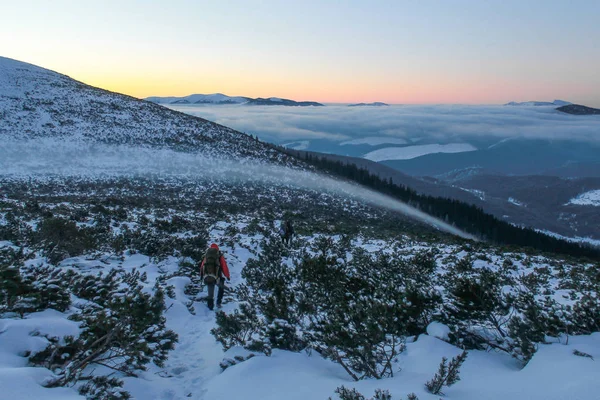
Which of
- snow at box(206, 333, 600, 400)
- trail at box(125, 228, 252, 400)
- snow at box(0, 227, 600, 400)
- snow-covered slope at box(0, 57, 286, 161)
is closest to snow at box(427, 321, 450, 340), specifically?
snow at box(0, 227, 600, 400)

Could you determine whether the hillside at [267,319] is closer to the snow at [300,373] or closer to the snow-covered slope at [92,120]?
→ the snow at [300,373]

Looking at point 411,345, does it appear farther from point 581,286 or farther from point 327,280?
point 581,286

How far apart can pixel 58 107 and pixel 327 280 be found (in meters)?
64.0

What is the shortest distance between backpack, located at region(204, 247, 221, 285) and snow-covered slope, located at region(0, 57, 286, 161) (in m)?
47.6

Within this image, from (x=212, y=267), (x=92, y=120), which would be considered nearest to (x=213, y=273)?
(x=212, y=267)

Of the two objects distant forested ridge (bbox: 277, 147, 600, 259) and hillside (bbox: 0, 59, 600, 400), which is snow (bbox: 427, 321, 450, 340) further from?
distant forested ridge (bbox: 277, 147, 600, 259)

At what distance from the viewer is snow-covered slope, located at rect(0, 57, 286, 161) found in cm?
4912

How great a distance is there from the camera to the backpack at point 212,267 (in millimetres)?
8469

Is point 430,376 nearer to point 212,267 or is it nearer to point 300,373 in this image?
point 300,373

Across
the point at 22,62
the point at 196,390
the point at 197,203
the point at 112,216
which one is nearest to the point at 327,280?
the point at 196,390

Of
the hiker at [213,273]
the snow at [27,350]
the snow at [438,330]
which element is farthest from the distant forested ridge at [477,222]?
the snow at [27,350]

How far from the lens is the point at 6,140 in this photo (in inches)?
1663

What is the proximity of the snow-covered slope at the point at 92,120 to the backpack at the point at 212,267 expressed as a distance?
4759 centimetres

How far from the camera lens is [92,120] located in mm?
55125
